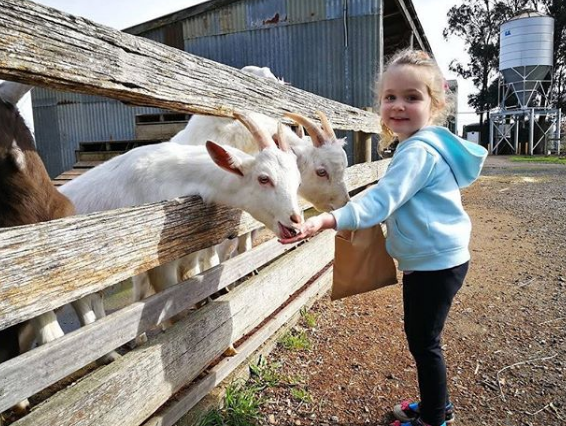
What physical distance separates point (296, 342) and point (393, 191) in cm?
186

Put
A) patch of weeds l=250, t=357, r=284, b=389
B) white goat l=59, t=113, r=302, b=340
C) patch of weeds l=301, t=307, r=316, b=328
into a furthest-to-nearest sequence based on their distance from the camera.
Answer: patch of weeds l=301, t=307, r=316, b=328 < patch of weeds l=250, t=357, r=284, b=389 < white goat l=59, t=113, r=302, b=340

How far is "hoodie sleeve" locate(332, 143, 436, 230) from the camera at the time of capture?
6.47ft

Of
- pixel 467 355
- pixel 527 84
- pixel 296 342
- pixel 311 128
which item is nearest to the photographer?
pixel 467 355

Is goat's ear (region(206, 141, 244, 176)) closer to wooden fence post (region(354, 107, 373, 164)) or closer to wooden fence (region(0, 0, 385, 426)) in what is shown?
wooden fence (region(0, 0, 385, 426))

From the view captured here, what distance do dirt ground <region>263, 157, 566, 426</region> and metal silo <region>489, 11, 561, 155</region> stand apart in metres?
26.9

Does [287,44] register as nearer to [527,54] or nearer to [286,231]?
[286,231]

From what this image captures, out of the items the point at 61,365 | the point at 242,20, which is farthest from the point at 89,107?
the point at 61,365

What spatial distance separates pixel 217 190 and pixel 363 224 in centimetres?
96

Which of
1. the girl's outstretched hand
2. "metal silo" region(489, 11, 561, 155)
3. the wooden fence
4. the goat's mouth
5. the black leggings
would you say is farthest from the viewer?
"metal silo" region(489, 11, 561, 155)

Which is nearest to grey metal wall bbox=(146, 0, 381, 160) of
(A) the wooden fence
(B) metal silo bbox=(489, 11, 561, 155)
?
(A) the wooden fence

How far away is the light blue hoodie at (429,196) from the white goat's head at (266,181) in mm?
498

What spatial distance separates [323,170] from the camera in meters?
3.86

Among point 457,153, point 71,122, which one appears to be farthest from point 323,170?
point 71,122

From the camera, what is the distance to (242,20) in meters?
12.5
